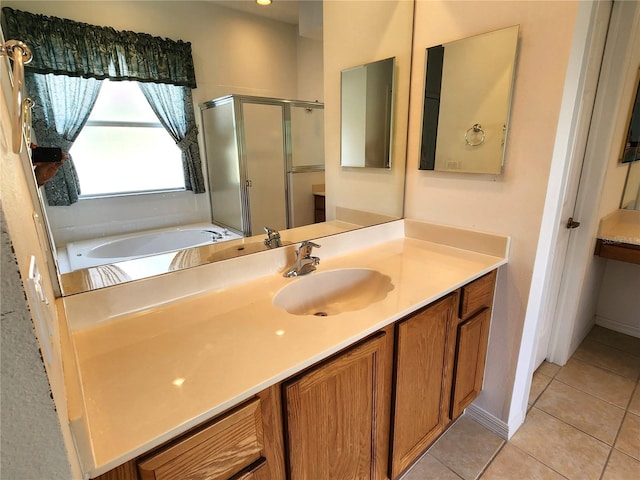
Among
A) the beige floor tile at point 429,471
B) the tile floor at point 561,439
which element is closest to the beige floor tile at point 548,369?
the tile floor at point 561,439

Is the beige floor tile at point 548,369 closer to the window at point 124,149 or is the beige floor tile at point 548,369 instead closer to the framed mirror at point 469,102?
the framed mirror at point 469,102

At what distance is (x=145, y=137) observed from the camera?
1015 mm

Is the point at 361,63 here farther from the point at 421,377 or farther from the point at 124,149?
the point at 421,377

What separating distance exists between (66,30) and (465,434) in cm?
218

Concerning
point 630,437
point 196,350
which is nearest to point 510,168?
point 196,350

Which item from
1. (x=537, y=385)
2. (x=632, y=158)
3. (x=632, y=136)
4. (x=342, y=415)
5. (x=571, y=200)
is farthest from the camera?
(x=632, y=158)

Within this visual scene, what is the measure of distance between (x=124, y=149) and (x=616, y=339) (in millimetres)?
3210

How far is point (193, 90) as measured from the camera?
1069mm

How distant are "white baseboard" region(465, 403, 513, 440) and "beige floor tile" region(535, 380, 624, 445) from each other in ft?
1.17

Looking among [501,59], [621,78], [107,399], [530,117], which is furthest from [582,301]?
[107,399]

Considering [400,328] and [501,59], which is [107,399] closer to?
[400,328]

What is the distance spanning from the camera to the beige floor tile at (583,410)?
165 centimetres

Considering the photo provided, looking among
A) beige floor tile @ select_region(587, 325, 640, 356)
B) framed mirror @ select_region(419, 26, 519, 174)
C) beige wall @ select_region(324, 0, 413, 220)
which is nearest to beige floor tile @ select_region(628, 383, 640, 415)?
beige floor tile @ select_region(587, 325, 640, 356)

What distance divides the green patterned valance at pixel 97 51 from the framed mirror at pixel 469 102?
108 centimetres
